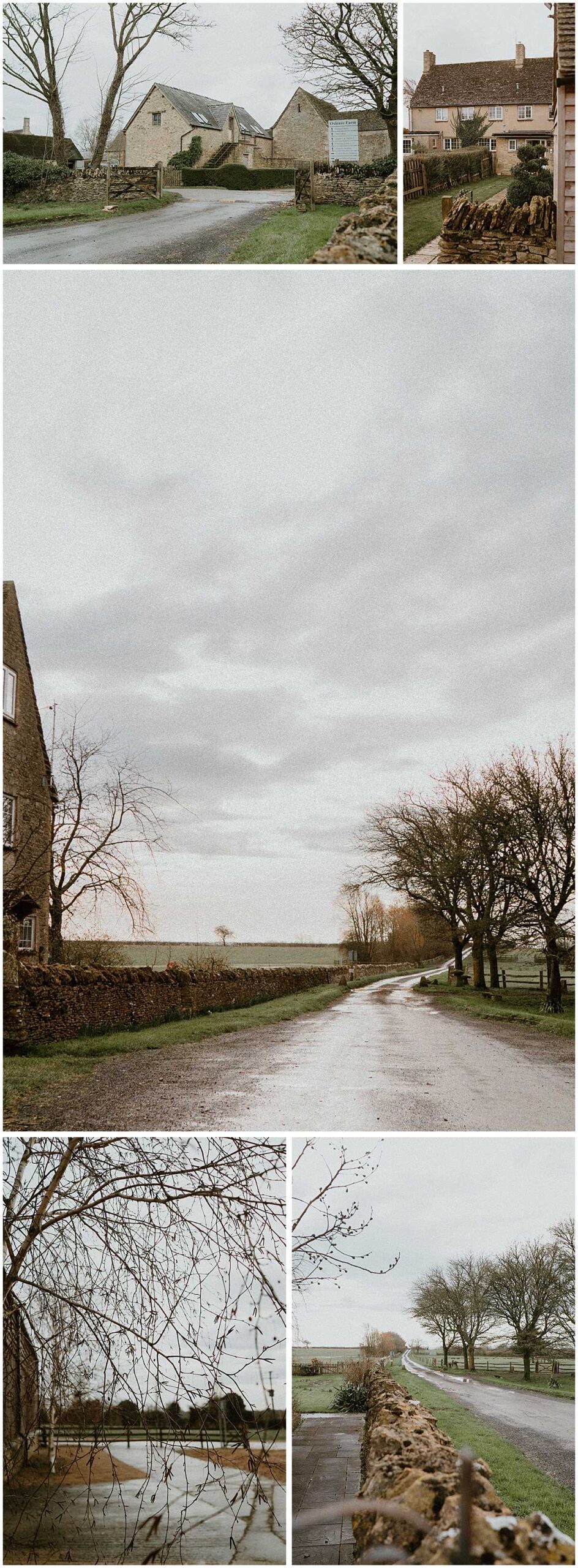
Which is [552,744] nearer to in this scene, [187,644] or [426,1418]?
[187,644]

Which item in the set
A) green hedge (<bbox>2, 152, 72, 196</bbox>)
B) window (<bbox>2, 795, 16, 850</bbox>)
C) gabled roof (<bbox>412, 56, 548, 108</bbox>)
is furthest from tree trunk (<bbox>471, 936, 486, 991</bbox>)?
green hedge (<bbox>2, 152, 72, 196</bbox>)

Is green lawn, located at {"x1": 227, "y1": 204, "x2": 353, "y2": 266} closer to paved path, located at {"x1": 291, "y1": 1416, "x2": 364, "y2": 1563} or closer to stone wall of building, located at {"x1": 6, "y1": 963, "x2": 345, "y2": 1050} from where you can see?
stone wall of building, located at {"x1": 6, "y1": 963, "x2": 345, "y2": 1050}

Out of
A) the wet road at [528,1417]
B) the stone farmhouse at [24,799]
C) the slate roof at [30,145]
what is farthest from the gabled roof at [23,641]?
the wet road at [528,1417]

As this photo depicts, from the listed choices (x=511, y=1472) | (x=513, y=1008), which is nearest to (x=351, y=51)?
(x=513, y=1008)

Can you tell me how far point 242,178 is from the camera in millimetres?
5254

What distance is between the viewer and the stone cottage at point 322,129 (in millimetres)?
5043

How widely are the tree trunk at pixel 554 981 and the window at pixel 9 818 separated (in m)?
2.84

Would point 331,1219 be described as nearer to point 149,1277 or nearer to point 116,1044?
point 149,1277

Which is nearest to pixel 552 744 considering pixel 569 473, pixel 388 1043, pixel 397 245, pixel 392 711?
pixel 392 711

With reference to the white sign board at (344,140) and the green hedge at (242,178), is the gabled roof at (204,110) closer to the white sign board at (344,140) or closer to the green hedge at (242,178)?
the green hedge at (242,178)

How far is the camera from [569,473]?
5129 millimetres

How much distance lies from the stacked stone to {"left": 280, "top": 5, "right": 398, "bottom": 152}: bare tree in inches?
10.5

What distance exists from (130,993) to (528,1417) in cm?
264

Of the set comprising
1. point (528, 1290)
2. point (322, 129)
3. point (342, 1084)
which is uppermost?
point (322, 129)
